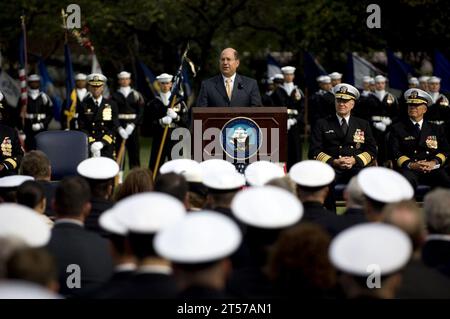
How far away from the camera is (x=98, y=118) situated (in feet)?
44.4

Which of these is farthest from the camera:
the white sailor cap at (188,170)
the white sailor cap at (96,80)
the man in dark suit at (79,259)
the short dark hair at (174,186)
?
the white sailor cap at (96,80)

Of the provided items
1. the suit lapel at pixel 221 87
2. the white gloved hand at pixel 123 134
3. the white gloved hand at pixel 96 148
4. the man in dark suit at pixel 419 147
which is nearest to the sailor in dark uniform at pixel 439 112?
the white gloved hand at pixel 123 134

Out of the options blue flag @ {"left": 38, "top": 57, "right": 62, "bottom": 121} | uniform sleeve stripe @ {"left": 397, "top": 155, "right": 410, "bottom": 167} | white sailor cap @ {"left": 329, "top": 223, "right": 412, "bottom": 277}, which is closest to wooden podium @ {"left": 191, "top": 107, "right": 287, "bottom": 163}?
uniform sleeve stripe @ {"left": 397, "top": 155, "right": 410, "bottom": 167}

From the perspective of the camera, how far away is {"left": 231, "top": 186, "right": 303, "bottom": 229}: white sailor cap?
4.63 m

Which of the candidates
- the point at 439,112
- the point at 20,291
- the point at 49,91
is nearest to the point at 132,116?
the point at 49,91

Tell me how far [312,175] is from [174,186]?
904mm

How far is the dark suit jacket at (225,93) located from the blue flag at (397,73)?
900cm

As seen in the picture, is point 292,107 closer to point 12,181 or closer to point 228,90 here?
point 228,90

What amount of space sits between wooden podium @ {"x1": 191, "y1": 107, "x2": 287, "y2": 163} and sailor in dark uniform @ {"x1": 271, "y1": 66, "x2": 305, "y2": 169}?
7594 millimetres

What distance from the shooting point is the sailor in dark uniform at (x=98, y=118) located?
1323 centimetres

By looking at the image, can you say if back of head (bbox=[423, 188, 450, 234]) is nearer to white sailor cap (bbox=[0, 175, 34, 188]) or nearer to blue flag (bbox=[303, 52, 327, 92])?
white sailor cap (bbox=[0, 175, 34, 188])

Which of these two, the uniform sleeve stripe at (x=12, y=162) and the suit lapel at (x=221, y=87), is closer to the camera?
the suit lapel at (x=221, y=87)

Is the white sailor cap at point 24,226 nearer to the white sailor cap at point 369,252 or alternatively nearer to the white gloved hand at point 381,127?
the white sailor cap at point 369,252
